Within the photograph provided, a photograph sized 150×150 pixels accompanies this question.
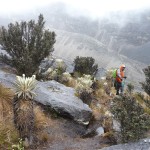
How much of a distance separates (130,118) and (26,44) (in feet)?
31.4

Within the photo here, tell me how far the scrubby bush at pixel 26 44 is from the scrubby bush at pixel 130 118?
7680 mm

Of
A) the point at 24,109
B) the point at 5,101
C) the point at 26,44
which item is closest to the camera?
the point at 24,109

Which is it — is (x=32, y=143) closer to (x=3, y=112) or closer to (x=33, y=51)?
(x=3, y=112)

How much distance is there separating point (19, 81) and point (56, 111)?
3.53 meters

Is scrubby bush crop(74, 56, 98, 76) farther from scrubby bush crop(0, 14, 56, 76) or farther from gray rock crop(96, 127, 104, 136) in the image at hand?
gray rock crop(96, 127, 104, 136)

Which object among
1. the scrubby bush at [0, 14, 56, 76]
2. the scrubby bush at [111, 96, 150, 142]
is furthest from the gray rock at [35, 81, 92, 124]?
the scrubby bush at [0, 14, 56, 76]

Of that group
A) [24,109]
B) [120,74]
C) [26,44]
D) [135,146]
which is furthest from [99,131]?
[26,44]

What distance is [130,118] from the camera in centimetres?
1121

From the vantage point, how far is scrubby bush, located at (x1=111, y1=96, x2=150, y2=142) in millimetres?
10805

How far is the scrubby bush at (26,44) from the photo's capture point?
18.8 m

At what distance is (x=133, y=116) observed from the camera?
36.7 feet

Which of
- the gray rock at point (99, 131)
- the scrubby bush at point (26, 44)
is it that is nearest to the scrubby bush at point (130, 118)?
the gray rock at point (99, 131)

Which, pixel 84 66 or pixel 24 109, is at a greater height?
pixel 84 66

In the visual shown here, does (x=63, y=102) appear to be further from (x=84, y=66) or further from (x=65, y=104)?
(x=84, y=66)
